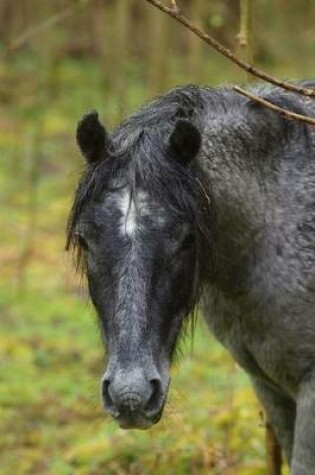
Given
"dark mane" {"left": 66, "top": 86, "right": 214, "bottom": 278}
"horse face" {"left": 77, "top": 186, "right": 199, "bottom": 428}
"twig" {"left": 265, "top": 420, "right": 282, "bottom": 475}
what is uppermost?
"dark mane" {"left": 66, "top": 86, "right": 214, "bottom": 278}

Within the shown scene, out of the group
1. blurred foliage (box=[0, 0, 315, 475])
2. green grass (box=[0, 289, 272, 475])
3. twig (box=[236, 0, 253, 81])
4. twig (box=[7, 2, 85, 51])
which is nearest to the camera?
twig (box=[236, 0, 253, 81])

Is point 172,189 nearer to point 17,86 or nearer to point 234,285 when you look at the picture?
point 234,285

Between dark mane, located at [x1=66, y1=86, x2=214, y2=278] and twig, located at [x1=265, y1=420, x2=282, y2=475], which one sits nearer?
dark mane, located at [x1=66, y1=86, x2=214, y2=278]

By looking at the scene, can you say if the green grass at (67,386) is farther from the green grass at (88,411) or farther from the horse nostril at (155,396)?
the horse nostril at (155,396)

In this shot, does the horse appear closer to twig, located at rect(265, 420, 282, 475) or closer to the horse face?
the horse face

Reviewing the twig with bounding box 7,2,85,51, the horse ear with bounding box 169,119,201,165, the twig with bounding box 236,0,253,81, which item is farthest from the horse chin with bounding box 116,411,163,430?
the twig with bounding box 7,2,85,51

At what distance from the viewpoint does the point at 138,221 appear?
3762 millimetres

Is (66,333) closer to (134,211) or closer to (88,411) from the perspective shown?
(88,411)

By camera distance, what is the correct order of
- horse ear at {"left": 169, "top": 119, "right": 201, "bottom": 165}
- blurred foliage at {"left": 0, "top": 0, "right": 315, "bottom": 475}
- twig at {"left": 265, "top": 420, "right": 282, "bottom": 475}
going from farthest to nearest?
1. blurred foliage at {"left": 0, "top": 0, "right": 315, "bottom": 475}
2. twig at {"left": 265, "top": 420, "right": 282, "bottom": 475}
3. horse ear at {"left": 169, "top": 119, "right": 201, "bottom": 165}

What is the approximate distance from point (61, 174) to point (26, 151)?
109cm

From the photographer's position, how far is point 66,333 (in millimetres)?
9602

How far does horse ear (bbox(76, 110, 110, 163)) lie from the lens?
3953mm

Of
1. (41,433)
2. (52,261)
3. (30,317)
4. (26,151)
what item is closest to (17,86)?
(26,151)

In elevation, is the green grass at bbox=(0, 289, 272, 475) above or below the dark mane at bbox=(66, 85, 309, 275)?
below
